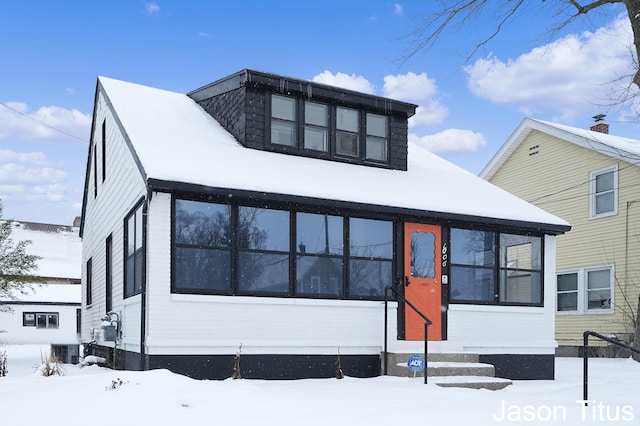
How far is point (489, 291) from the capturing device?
13.4m

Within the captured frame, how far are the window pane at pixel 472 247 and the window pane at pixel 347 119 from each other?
3.01 meters

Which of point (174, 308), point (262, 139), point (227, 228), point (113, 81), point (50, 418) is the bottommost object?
point (50, 418)

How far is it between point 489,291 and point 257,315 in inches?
193

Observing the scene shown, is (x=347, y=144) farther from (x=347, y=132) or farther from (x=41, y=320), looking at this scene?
(x=41, y=320)

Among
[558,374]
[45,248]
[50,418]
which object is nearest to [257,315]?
[50,418]

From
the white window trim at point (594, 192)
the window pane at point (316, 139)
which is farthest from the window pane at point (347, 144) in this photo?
the white window trim at point (594, 192)

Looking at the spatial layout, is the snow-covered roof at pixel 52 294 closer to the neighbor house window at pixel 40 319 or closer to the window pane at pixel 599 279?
the neighbor house window at pixel 40 319

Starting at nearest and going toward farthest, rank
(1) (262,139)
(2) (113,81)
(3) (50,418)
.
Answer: (3) (50,418), (1) (262,139), (2) (113,81)

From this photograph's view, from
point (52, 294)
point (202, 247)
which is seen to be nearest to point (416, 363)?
point (202, 247)

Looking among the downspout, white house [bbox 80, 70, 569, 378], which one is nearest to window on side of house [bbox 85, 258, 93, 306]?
white house [bbox 80, 70, 569, 378]

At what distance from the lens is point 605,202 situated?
2083 cm

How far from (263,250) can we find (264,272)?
14.3 inches

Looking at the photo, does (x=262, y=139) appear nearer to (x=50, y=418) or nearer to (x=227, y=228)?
(x=227, y=228)

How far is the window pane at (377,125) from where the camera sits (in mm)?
14406
